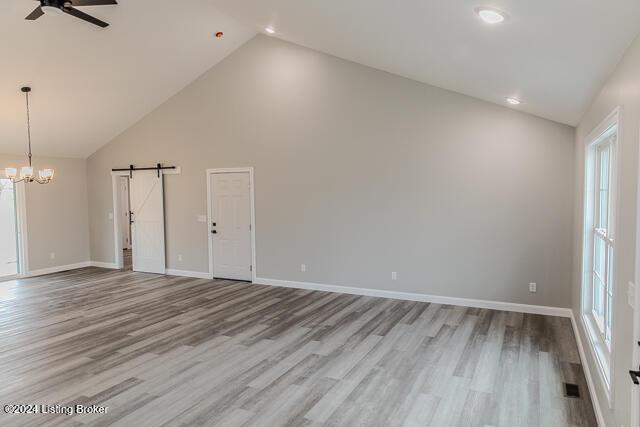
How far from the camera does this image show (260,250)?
23.4ft

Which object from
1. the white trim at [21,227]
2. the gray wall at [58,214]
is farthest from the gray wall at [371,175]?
the white trim at [21,227]

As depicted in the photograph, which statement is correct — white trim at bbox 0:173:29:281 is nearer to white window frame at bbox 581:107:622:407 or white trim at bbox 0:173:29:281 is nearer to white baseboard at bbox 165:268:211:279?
white baseboard at bbox 165:268:211:279

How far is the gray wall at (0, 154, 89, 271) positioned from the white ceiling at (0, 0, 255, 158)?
51cm

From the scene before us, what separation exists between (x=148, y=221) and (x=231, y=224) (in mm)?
2042

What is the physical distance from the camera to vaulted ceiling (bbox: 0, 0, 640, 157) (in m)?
2.26

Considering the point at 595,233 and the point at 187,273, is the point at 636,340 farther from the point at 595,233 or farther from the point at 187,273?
the point at 187,273

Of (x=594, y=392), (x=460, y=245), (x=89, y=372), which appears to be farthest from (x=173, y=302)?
(x=594, y=392)

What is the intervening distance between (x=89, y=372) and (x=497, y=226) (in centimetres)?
486

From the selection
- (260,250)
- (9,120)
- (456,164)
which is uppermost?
(9,120)

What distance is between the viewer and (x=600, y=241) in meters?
3.52

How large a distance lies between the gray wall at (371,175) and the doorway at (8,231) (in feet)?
8.94

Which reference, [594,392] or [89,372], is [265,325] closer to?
[89,372]

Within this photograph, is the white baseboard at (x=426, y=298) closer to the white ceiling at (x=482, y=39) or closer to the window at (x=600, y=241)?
the window at (x=600, y=241)

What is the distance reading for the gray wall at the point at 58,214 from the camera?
26.4 feet
